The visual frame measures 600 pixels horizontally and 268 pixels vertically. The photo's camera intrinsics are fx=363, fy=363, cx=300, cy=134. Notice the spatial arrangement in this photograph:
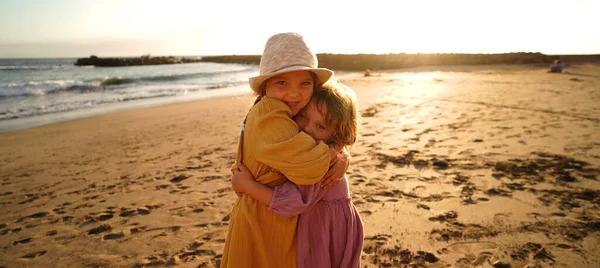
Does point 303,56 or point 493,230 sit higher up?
point 303,56

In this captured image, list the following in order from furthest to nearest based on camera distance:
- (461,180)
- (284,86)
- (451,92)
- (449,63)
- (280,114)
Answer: (449,63)
(451,92)
(461,180)
(284,86)
(280,114)

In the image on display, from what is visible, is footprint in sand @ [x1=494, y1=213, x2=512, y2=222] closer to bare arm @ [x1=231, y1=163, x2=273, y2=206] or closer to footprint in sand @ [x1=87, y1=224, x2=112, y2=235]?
bare arm @ [x1=231, y1=163, x2=273, y2=206]

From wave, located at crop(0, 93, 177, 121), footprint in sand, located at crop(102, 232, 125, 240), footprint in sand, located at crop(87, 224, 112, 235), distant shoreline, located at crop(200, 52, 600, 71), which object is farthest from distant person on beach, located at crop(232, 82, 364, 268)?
distant shoreline, located at crop(200, 52, 600, 71)

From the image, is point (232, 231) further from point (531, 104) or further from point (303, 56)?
point (531, 104)

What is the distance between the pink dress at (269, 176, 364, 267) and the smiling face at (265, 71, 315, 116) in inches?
13.8

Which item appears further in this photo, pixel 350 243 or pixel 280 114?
pixel 350 243

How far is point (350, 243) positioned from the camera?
168cm

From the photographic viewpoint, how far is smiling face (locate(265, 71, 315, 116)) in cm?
158

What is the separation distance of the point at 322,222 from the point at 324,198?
0.36ft

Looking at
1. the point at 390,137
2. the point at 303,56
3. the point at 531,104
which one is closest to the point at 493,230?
the point at 303,56

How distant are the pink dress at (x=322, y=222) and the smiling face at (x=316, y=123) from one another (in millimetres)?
213

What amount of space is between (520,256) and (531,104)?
681 cm

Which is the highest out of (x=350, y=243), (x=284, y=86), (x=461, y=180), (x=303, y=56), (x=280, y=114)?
(x=303, y=56)

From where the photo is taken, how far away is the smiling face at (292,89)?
158 cm
